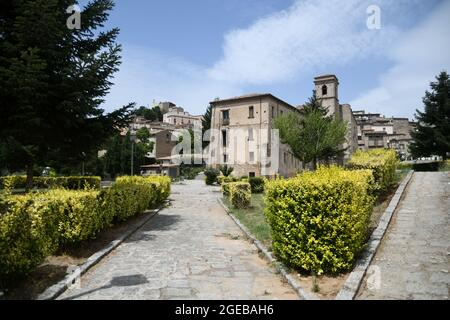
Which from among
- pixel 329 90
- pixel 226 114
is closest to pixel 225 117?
pixel 226 114

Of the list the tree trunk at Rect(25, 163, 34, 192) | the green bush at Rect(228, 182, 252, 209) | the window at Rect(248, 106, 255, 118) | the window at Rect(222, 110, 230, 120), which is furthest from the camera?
the window at Rect(222, 110, 230, 120)

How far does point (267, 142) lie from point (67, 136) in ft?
117

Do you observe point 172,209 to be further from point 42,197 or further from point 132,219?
point 42,197

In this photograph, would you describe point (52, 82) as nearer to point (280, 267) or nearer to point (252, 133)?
point (280, 267)

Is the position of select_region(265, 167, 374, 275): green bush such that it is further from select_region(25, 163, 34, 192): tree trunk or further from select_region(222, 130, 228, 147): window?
select_region(222, 130, 228, 147): window

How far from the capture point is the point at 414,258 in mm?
6102

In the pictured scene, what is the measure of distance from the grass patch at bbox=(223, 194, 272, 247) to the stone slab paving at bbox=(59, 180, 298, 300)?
0.45 m

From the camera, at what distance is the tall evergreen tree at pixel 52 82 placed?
25.7 ft

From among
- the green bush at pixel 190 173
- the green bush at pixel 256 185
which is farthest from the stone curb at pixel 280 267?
the green bush at pixel 190 173

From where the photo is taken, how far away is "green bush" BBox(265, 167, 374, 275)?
5562 millimetres

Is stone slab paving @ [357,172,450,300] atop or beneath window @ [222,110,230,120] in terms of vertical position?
beneath

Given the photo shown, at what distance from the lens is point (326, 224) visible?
5578mm

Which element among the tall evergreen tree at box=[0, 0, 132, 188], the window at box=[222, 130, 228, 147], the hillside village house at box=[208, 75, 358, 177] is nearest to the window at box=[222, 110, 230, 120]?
the hillside village house at box=[208, 75, 358, 177]

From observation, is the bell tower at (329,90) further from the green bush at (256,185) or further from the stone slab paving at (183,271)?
the stone slab paving at (183,271)
